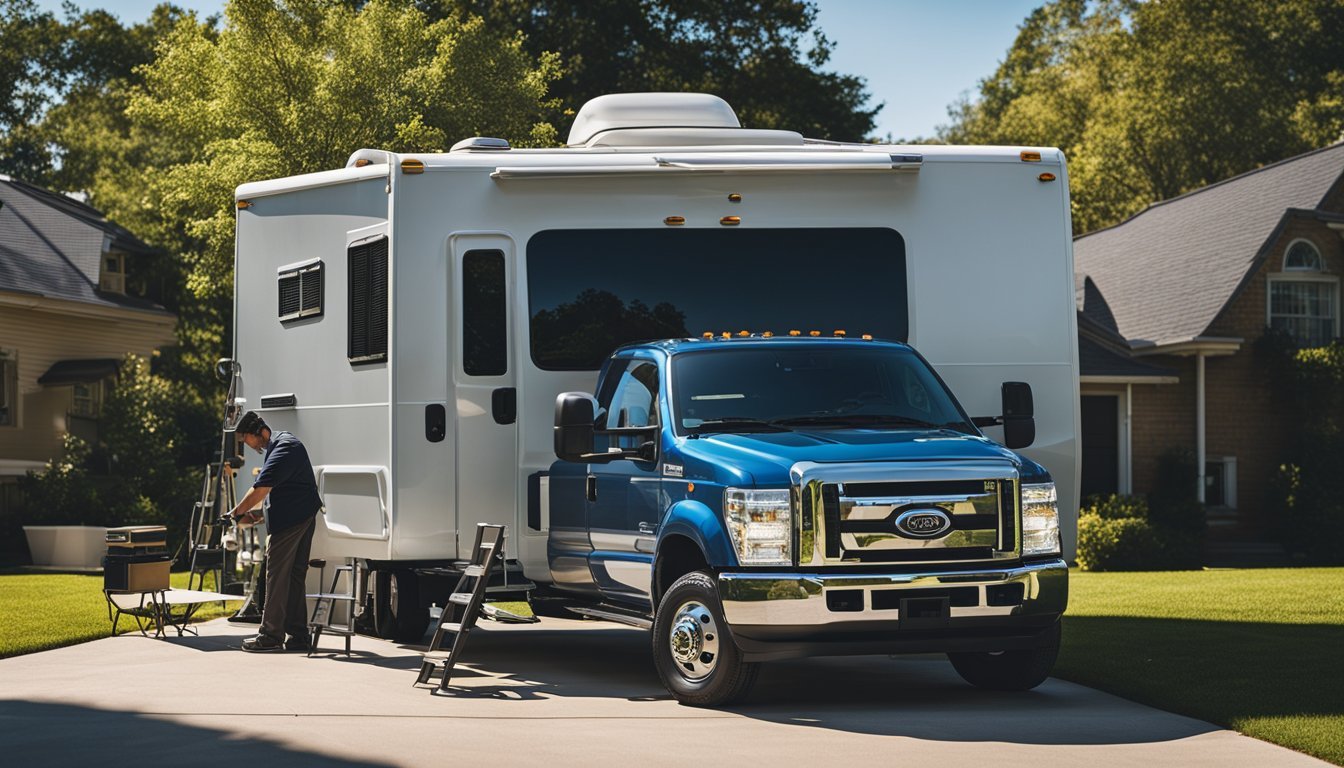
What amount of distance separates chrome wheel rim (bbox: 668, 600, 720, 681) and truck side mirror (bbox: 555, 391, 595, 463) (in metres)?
1.24

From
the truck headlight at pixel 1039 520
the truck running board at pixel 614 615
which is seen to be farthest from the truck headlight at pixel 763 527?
the truck headlight at pixel 1039 520

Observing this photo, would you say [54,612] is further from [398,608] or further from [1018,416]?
[1018,416]

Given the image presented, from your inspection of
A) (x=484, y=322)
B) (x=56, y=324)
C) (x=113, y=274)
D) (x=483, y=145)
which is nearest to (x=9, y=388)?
(x=56, y=324)

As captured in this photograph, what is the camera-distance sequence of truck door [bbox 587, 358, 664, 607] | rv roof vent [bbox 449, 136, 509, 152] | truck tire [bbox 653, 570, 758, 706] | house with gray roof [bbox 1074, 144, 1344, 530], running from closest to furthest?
1. truck tire [bbox 653, 570, 758, 706]
2. truck door [bbox 587, 358, 664, 607]
3. rv roof vent [bbox 449, 136, 509, 152]
4. house with gray roof [bbox 1074, 144, 1344, 530]

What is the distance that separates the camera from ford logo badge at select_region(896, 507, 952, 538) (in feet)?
32.0

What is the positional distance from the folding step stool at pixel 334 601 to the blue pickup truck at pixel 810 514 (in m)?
2.69

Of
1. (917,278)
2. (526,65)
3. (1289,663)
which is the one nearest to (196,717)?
(917,278)

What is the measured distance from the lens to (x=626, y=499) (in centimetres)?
1127

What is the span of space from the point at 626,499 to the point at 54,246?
27.1 m

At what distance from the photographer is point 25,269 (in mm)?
32812

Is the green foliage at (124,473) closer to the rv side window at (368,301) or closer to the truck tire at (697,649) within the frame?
the rv side window at (368,301)

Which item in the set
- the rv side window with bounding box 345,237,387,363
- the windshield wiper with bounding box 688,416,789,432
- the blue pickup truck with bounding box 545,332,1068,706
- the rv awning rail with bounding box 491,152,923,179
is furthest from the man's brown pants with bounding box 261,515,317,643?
the windshield wiper with bounding box 688,416,789,432

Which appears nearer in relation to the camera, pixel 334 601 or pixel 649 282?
pixel 649 282

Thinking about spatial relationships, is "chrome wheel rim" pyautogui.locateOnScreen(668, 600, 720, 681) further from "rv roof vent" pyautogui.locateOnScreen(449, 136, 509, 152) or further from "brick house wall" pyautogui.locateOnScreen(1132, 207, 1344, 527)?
"brick house wall" pyautogui.locateOnScreen(1132, 207, 1344, 527)
